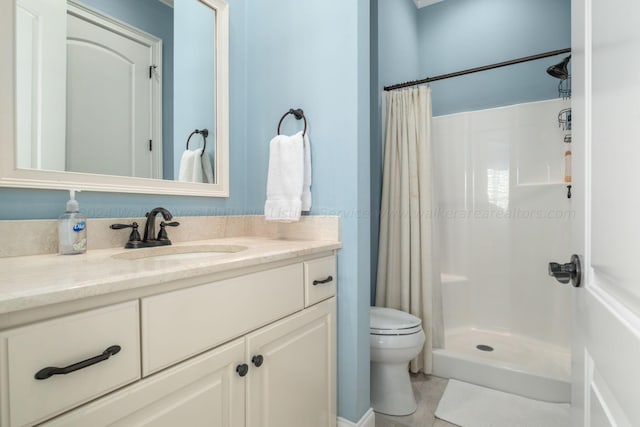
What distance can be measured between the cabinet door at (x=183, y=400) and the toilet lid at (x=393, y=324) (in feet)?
2.78

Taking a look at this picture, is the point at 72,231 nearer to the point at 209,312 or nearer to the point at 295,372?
the point at 209,312

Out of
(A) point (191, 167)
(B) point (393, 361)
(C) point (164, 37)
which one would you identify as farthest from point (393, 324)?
(C) point (164, 37)

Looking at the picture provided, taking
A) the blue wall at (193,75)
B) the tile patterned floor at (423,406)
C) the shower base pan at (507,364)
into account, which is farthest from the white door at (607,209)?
the blue wall at (193,75)

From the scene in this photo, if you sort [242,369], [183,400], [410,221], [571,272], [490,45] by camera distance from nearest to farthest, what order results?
[571,272] → [183,400] → [242,369] → [410,221] → [490,45]

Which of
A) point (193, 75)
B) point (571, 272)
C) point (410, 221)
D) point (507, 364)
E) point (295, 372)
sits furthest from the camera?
point (410, 221)

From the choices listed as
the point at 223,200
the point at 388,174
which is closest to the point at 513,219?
the point at 388,174

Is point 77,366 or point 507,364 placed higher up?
point 77,366

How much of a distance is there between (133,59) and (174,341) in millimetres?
1115

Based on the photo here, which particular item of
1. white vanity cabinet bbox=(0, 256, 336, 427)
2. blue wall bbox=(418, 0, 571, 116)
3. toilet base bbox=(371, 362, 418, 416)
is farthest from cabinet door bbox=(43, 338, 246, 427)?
blue wall bbox=(418, 0, 571, 116)

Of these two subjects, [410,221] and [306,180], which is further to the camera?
[410,221]

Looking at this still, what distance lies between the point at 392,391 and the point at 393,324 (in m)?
0.34

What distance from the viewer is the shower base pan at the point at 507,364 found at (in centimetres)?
167

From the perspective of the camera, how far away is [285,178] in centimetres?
141

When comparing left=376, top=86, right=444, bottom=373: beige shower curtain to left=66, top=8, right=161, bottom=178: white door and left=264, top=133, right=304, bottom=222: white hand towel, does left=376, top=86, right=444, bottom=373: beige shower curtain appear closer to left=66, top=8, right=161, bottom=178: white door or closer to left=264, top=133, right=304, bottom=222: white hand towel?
left=264, top=133, right=304, bottom=222: white hand towel
